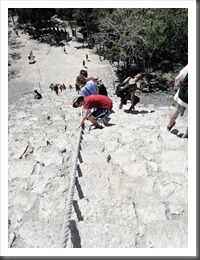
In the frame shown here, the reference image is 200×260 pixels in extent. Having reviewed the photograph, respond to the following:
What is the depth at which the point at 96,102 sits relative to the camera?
7141mm

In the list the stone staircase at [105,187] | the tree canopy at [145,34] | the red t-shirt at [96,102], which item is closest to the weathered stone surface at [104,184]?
the stone staircase at [105,187]

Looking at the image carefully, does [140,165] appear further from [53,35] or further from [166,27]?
[53,35]

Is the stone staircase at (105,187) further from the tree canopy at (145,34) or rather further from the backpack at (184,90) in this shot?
the tree canopy at (145,34)

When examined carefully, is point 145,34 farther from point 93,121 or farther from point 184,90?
point 184,90

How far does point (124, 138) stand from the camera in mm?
7062

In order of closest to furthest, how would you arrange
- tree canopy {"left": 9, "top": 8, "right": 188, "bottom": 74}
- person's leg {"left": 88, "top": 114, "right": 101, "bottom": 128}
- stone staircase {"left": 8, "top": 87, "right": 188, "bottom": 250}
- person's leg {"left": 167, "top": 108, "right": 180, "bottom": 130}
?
stone staircase {"left": 8, "top": 87, "right": 188, "bottom": 250} → person's leg {"left": 167, "top": 108, "right": 180, "bottom": 130} → person's leg {"left": 88, "top": 114, "right": 101, "bottom": 128} → tree canopy {"left": 9, "top": 8, "right": 188, "bottom": 74}

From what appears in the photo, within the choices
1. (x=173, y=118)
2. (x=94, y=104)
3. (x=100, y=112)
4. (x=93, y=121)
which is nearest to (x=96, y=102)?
(x=94, y=104)

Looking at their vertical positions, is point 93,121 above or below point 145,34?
below

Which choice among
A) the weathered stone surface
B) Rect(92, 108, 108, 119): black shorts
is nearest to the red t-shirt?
Rect(92, 108, 108, 119): black shorts

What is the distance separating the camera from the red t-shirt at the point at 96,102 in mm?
7004

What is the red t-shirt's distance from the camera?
7.00 m

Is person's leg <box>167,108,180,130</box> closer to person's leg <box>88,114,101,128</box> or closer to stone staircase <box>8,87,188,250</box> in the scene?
stone staircase <box>8,87,188,250</box>

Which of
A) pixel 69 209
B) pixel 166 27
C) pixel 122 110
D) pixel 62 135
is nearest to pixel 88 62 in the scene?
pixel 166 27

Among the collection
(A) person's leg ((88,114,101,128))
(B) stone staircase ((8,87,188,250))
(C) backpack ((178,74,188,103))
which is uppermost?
(C) backpack ((178,74,188,103))
